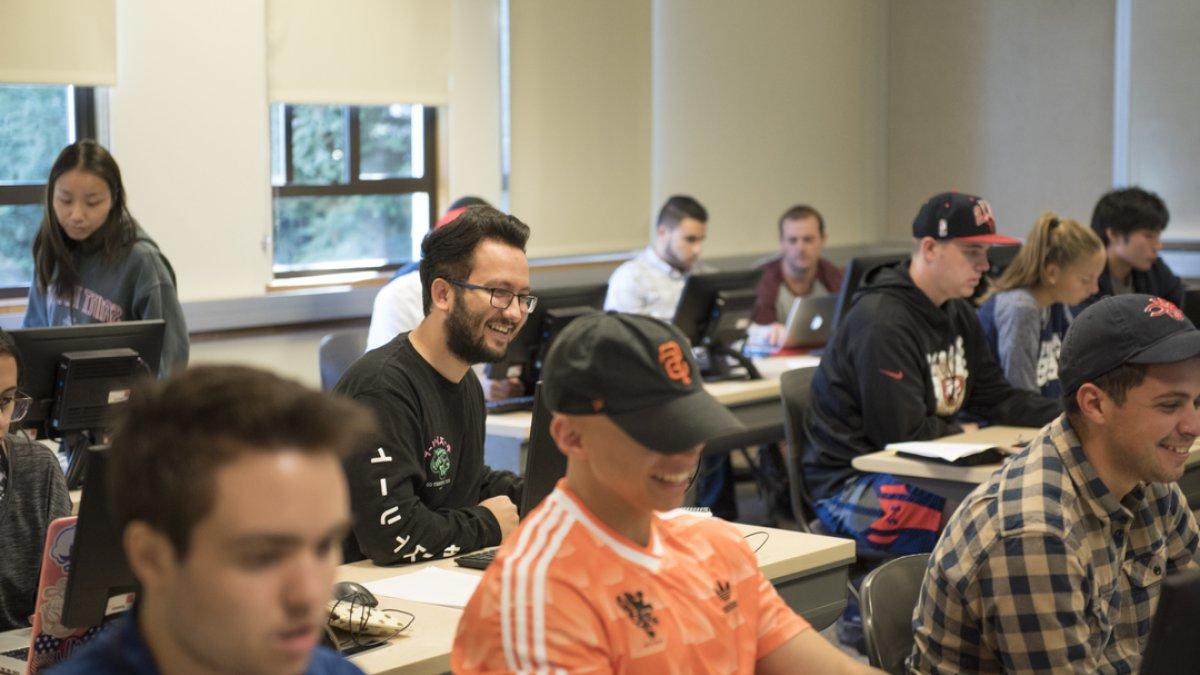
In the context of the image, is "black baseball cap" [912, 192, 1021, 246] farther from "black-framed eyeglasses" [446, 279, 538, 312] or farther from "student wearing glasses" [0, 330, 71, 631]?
"student wearing glasses" [0, 330, 71, 631]

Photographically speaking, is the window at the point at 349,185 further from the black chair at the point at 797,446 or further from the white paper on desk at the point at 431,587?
the white paper on desk at the point at 431,587

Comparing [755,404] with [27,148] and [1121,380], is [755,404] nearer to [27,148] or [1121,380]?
[27,148]

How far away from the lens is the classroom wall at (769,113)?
7.91m

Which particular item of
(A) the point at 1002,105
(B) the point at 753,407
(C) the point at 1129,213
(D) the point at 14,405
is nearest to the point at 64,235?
(D) the point at 14,405

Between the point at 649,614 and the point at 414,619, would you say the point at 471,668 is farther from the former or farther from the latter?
the point at 414,619

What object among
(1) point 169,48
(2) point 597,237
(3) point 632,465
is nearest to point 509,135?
(2) point 597,237

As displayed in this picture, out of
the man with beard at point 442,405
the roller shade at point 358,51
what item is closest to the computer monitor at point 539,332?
the man with beard at point 442,405

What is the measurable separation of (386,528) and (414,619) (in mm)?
339

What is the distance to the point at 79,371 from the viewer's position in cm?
349

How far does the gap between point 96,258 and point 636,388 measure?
3.37 m

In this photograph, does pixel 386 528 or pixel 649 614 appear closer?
pixel 649 614

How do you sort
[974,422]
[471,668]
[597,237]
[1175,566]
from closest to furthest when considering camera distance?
[471,668]
[1175,566]
[974,422]
[597,237]

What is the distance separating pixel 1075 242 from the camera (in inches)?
193

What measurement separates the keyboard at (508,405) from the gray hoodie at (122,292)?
1.01m
